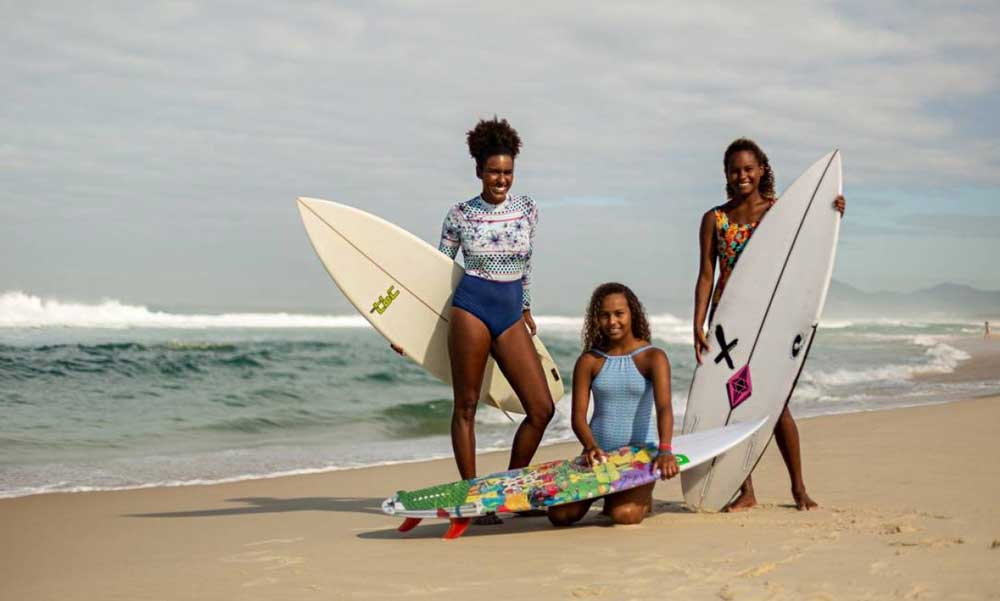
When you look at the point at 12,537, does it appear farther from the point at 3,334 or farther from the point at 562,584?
the point at 3,334

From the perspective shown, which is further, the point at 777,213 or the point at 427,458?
the point at 427,458

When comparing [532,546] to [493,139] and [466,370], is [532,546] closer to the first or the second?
[466,370]

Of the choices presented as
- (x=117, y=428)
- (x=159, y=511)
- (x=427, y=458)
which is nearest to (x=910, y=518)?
(x=159, y=511)

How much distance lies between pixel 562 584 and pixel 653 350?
3.75 ft

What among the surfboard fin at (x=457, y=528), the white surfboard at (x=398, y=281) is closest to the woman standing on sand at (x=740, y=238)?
the white surfboard at (x=398, y=281)

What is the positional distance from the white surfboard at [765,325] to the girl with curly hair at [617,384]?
436 mm

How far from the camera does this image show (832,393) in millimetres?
11742

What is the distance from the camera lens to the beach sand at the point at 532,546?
9.27ft

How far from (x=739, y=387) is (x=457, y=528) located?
52.3 inches

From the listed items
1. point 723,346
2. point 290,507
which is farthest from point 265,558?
point 723,346

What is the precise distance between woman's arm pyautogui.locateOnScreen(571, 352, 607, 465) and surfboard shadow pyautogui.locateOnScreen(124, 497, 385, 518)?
134 cm

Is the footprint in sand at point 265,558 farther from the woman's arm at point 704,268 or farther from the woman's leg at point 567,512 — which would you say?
the woman's arm at point 704,268

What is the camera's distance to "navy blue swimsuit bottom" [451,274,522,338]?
3.98m

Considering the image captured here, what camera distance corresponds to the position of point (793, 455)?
4062 millimetres
